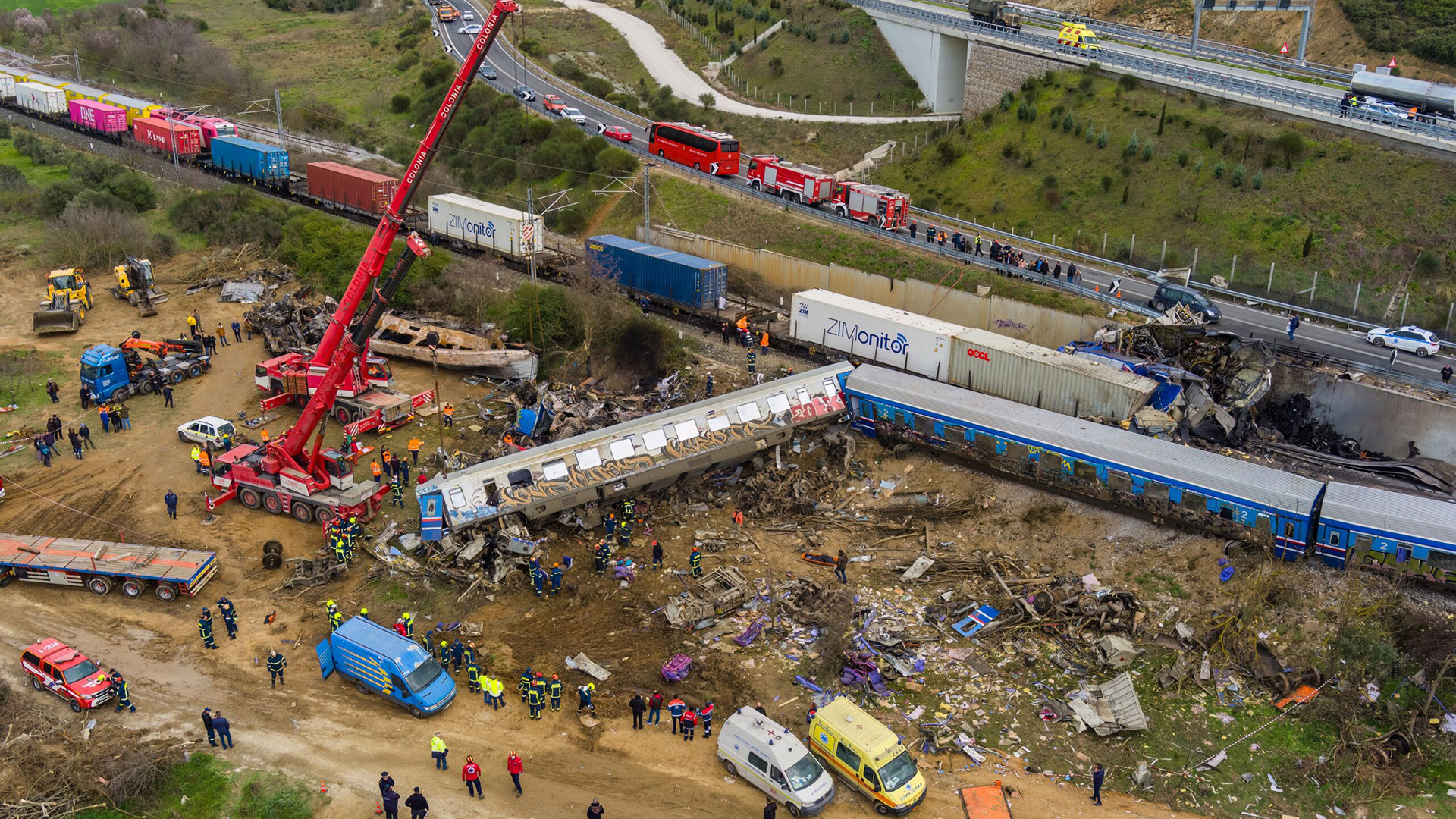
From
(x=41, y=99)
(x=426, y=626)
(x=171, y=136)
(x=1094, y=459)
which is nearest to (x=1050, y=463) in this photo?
(x=1094, y=459)

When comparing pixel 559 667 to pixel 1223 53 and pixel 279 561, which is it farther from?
pixel 1223 53

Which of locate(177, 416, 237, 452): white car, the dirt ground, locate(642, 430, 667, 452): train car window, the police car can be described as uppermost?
locate(642, 430, 667, 452): train car window

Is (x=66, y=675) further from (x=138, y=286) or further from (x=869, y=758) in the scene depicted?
(x=138, y=286)

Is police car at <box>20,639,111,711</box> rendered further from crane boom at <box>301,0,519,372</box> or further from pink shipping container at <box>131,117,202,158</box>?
pink shipping container at <box>131,117,202,158</box>

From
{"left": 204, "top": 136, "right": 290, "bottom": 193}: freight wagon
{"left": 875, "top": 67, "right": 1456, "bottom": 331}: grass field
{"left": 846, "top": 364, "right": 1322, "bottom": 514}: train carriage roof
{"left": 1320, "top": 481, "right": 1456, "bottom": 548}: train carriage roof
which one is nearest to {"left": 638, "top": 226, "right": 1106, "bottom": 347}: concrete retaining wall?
{"left": 846, "top": 364, "right": 1322, "bottom": 514}: train carriage roof

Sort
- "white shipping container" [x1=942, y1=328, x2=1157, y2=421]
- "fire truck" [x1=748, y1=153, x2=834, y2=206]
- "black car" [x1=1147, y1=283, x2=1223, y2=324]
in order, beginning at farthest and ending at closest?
1. "fire truck" [x1=748, y1=153, x2=834, y2=206]
2. "black car" [x1=1147, y1=283, x2=1223, y2=324]
3. "white shipping container" [x1=942, y1=328, x2=1157, y2=421]
